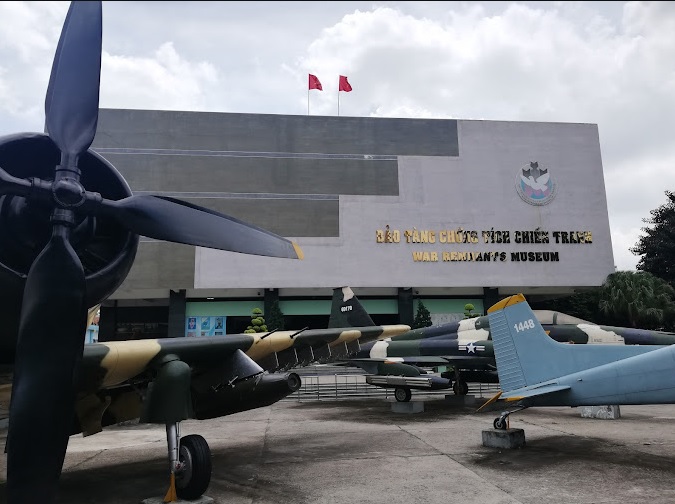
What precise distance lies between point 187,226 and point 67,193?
120cm

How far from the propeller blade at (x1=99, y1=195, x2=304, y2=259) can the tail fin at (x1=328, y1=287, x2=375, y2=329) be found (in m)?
14.7

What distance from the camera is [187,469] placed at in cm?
610

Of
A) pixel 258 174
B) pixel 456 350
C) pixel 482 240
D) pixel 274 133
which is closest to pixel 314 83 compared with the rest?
pixel 274 133

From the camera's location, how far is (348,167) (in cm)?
3547

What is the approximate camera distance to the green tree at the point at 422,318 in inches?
1382

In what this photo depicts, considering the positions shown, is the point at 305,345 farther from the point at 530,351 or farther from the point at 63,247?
the point at 63,247

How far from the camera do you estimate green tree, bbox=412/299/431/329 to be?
35.1m

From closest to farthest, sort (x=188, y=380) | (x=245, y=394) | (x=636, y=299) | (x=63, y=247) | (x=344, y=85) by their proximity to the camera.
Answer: (x=63, y=247)
(x=188, y=380)
(x=245, y=394)
(x=636, y=299)
(x=344, y=85)

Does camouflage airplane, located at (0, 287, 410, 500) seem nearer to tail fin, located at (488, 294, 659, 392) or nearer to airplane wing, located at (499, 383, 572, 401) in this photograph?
tail fin, located at (488, 294, 659, 392)

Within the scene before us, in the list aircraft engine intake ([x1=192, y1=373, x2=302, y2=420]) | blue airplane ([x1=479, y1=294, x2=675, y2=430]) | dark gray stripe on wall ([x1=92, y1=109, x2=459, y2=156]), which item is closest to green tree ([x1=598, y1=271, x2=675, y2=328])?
dark gray stripe on wall ([x1=92, y1=109, x2=459, y2=156])

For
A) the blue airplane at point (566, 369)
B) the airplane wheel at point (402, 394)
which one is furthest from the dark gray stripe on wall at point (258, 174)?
the blue airplane at point (566, 369)

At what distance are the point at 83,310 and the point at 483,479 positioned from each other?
5835mm

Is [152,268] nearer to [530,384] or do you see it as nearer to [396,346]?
[396,346]

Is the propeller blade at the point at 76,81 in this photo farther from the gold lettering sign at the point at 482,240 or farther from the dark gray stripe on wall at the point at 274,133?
the dark gray stripe on wall at the point at 274,133
